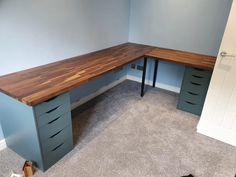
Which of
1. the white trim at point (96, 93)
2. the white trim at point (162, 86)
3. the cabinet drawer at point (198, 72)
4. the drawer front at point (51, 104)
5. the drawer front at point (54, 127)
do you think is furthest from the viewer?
the white trim at point (162, 86)

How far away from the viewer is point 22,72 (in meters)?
1.95

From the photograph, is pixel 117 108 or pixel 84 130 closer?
pixel 84 130

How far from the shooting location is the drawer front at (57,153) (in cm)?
174

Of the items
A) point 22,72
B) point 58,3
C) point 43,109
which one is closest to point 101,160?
point 43,109

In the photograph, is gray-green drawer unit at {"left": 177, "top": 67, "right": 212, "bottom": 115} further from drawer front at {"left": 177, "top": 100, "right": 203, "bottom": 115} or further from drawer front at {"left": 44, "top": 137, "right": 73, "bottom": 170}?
drawer front at {"left": 44, "top": 137, "right": 73, "bottom": 170}

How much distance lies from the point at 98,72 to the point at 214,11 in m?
1.87

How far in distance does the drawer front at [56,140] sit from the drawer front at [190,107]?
1.68 m

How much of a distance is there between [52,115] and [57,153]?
43 cm

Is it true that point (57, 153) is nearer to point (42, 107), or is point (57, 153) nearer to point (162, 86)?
point (42, 107)

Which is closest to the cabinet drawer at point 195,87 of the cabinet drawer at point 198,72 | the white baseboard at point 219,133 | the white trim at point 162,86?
the cabinet drawer at point 198,72

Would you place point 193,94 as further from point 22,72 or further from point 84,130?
point 22,72

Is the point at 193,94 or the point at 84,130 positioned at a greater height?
the point at 193,94

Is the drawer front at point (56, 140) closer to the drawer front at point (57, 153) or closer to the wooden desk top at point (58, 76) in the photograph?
the drawer front at point (57, 153)

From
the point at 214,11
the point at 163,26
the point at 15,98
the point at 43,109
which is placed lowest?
the point at 43,109
